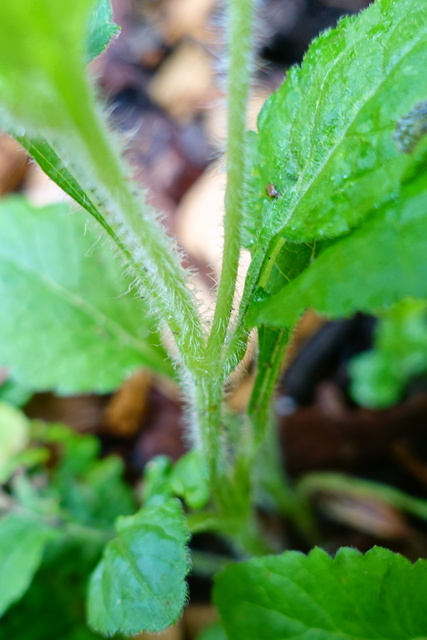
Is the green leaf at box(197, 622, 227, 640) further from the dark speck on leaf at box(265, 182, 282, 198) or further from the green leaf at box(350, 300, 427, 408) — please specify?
the dark speck on leaf at box(265, 182, 282, 198)

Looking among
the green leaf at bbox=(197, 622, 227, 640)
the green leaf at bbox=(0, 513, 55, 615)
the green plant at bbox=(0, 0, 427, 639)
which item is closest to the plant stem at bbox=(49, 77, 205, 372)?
the green plant at bbox=(0, 0, 427, 639)

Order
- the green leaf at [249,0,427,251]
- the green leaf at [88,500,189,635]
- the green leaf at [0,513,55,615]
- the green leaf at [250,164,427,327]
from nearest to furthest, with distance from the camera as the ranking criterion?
1. the green leaf at [250,164,427,327]
2. the green leaf at [249,0,427,251]
3. the green leaf at [88,500,189,635]
4. the green leaf at [0,513,55,615]

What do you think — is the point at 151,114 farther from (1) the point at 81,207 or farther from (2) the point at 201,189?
(1) the point at 81,207

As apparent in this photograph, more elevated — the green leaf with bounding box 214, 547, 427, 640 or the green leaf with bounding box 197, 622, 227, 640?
the green leaf with bounding box 214, 547, 427, 640

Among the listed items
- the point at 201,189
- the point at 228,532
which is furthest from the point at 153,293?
the point at 201,189

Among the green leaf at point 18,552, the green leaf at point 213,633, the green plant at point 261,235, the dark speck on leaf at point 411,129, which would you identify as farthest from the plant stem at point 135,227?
the green leaf at point 213,633

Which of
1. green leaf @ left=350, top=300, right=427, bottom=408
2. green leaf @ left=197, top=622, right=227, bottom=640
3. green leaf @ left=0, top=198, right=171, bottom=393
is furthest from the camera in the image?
green leaf @ left=350, top=300, right=427, bottom=408
